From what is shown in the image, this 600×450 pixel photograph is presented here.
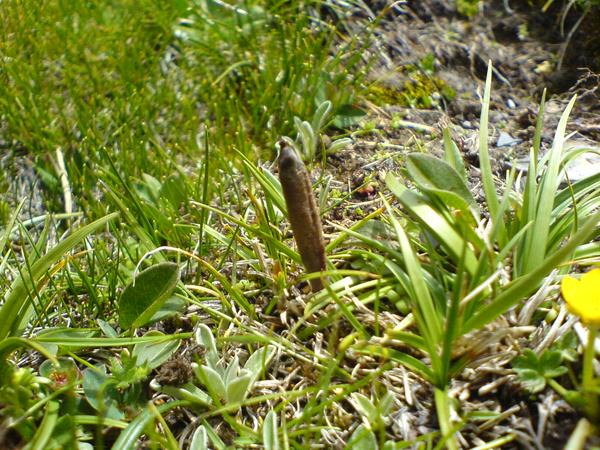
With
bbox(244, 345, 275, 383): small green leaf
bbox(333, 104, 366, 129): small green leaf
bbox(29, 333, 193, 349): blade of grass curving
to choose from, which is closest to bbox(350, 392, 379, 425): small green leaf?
bbox(244, 345, 275, 383): small green leaf

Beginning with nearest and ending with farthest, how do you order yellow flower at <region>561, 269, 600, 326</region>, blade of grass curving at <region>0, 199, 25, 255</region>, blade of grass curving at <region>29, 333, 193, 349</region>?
yellow flower at <region>561, 269, 600, 326</region> < blade of grass curving at <region>29, 333, 193, 349</region> < blade of grass curving at <region>0, 199, 25, 255</region>

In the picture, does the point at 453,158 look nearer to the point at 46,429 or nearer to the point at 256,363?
the point at 256,363

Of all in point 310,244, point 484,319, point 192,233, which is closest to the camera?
point 484,319

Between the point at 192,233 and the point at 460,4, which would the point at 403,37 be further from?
the point at 192,233

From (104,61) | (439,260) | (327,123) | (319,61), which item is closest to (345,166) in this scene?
(327,123)

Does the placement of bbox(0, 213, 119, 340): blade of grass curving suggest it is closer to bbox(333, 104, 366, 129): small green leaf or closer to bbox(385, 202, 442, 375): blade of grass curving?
bbox(385, 202, 442, 375): blade of grass curving

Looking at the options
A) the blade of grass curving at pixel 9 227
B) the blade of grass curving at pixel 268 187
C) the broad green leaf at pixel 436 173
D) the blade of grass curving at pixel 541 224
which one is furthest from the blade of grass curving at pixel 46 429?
the blade of grass curving at pixel 541 224

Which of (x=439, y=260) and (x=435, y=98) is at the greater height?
(x=435, y=98)
